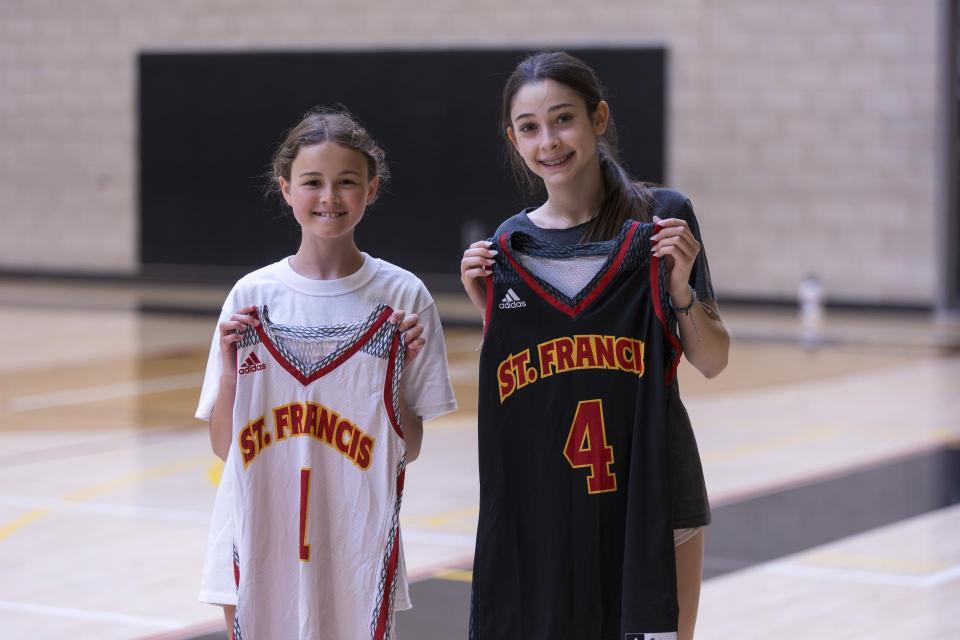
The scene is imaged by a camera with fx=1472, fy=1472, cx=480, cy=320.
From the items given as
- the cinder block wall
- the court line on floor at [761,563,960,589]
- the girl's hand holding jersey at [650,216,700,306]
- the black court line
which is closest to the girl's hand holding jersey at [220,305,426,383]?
the girl's hand holding jersey at [650,216,700,306]

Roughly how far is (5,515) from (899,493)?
429 centimetres

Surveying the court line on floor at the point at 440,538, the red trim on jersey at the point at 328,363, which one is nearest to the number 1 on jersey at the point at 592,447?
the red trim on jersey at the point at 328,363

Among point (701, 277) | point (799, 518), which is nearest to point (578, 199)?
point (701, 277)

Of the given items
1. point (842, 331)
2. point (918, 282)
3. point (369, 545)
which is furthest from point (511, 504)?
point (918, 282)

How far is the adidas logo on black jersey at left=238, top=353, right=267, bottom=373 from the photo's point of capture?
3.09 m

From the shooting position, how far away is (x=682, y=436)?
9.97 ft

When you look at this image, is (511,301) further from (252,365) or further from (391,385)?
(252,365)

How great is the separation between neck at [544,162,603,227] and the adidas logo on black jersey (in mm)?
695

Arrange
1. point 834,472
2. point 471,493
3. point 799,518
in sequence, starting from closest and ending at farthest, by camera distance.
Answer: point 799,518 < point 471,493 < point 834,472

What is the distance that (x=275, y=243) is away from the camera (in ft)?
61.0

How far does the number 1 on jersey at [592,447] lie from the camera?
3000 millimetres

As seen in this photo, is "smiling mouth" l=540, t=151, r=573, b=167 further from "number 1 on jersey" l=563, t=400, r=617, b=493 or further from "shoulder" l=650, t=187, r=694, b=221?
"number 1 on jersey" l=563, t=400, r=617, b=493

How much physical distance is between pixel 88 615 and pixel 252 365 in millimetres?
2486

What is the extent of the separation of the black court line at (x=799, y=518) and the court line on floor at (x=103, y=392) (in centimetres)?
518
